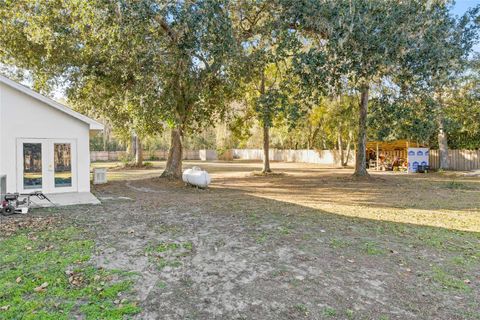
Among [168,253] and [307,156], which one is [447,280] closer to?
[168,253]

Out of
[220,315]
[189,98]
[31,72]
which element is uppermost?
[31,72]

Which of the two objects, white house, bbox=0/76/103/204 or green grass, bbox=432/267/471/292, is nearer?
green grass, bbox=432/267/471/292

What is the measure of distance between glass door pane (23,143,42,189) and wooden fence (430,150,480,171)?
2319cm

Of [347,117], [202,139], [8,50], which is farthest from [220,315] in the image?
[202,139]

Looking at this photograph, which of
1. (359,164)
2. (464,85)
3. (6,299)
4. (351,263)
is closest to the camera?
(6,299)

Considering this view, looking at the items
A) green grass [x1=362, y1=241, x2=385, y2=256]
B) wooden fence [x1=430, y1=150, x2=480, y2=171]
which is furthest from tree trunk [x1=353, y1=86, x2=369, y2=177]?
green grass [x1=362, y1=241, x2=385, y2=256]

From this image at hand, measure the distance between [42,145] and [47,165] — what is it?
665 mm

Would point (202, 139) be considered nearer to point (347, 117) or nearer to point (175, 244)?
point (347, 117)

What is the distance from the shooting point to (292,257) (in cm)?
510

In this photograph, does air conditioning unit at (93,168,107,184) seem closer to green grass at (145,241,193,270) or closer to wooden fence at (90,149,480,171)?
green grass at (145,241,193,270)

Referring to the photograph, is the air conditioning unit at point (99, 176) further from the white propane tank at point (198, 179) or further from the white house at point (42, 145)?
the white propane tank at point (198, 179)

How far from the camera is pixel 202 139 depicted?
47938mm

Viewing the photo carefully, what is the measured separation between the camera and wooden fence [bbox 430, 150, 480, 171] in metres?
21.6

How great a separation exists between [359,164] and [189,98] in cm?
973
